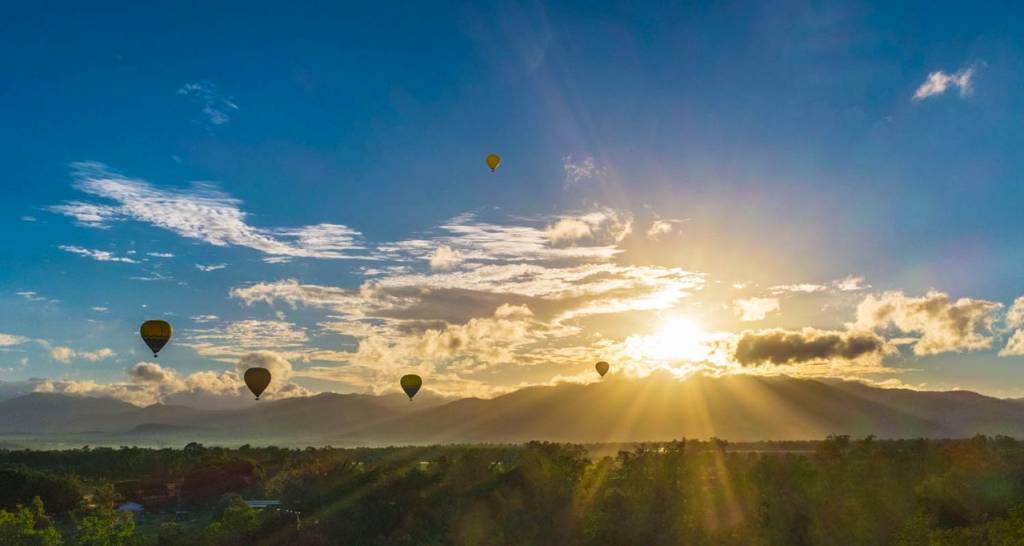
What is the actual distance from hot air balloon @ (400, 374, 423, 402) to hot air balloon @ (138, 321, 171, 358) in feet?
125

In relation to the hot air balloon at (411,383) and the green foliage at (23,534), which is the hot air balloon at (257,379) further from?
the green foliage at (23,534)

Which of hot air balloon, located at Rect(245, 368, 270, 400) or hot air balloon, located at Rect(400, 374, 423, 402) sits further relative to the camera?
hot air balloon, located at Rect(400, 374, 423, 402)

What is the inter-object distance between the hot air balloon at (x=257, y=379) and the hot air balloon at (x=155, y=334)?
16.1m

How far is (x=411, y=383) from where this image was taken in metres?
123

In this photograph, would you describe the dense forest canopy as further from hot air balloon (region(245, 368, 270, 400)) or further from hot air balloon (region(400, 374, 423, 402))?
hot air balloon (region(400, 374, 423, 402))

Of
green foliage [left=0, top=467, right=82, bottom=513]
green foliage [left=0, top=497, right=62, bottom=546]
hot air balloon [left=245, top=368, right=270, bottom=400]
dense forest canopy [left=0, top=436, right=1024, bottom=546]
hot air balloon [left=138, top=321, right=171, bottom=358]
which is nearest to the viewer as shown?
green foliage [left=0, top=497, right=62, bottom=546]

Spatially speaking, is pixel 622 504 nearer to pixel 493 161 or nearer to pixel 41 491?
→ pixel 493 161

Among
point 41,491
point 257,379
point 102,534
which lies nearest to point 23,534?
point 102,534

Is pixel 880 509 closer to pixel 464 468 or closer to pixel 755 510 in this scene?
pixel 755 510

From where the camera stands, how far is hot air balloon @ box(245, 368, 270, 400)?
106 meters

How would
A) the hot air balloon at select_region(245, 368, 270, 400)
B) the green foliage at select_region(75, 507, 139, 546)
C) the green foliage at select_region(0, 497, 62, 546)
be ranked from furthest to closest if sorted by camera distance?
the hot air balloon at select_region(245, 368, 270, 400), the green foliage at select_region(75, 507, 139, 546), the green foliage at select_region(0, 497, 62, 546)

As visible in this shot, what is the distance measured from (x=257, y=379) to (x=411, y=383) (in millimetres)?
24603

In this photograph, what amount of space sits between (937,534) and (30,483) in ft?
420

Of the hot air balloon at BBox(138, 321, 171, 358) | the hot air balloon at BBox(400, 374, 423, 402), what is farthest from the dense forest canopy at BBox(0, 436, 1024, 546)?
the hot air balloon at BBox(400, 374, 423, 402)
